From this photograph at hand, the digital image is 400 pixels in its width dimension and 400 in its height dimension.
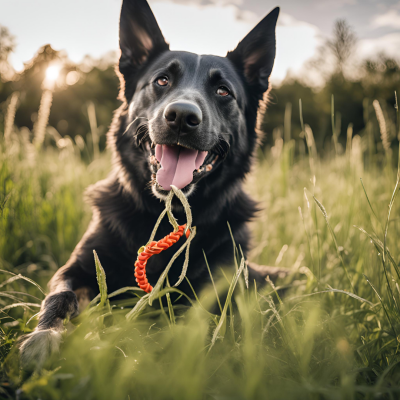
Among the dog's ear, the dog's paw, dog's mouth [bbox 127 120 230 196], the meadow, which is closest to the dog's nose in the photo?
dog's mouth [bbox 127 120 230 196]

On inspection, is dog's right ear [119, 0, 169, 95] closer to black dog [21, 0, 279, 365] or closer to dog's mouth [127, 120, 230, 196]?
black dog [21, 0, 279, 365]

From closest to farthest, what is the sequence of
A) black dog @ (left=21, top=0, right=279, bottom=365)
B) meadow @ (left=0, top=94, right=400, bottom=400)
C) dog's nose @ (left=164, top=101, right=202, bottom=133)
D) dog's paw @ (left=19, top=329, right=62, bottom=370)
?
1. meadow @ (left=0, top=94, right=400, bottom=400)
2. dog's paw @ (left=19, top=329, right=62, bottom=370)
3. dog's nose @ (left=164, top=101, right=202, bottom=133)
4. black dog @ (left=21, top=0, right=279, bottom=365)

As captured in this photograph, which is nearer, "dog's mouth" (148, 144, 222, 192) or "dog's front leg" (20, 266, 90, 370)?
"dog's front leg" (20, 266, 90, 370)

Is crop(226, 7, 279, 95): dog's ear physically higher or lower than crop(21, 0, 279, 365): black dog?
higher

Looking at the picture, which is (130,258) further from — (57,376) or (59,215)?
(59,215)

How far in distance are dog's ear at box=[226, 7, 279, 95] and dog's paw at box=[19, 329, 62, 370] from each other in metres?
2.65

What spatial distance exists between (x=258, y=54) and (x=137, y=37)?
113cm

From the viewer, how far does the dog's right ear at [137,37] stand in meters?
2.55

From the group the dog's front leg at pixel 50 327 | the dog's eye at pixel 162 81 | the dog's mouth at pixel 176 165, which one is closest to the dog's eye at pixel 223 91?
the dog's eye at pixel 162 81

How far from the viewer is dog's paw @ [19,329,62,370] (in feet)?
3.91

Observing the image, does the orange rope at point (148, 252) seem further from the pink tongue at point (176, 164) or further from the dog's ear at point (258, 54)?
the dog's ear at point (258, 54)

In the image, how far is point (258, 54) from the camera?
9.18 ft

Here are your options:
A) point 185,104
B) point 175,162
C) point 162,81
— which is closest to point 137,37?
point 162,81

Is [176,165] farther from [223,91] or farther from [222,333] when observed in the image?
[222,333]
